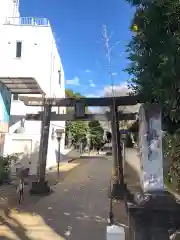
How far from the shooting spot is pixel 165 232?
206 inches

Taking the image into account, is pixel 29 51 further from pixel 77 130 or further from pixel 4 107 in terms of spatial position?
pixel 77 130

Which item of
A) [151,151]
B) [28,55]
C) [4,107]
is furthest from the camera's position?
[28,55]

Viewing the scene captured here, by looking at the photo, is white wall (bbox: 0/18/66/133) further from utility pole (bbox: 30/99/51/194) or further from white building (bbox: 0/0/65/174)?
utility pole (bbox: 30/99/51/194)

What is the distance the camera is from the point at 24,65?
2131 centimetres

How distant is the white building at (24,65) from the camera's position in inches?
798

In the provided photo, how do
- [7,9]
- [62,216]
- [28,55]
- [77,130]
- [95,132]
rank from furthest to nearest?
[95,132] < [77,130] < [7,9] < [28,55] < [62,216]

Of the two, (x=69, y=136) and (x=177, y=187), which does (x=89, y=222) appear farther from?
(x=69, y=136)

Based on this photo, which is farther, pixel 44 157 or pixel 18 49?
pixel 18 49

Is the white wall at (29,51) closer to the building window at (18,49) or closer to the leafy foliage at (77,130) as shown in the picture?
the building window at (18,49)

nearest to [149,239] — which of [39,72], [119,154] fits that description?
[119,154]

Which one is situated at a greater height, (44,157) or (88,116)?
(88,116)

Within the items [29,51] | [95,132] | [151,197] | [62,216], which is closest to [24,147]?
[29,51]

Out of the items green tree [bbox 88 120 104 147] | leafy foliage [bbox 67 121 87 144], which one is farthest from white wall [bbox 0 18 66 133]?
green tree [bbox 88 120 104 147]

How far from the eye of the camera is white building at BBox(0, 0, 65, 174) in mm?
20266
